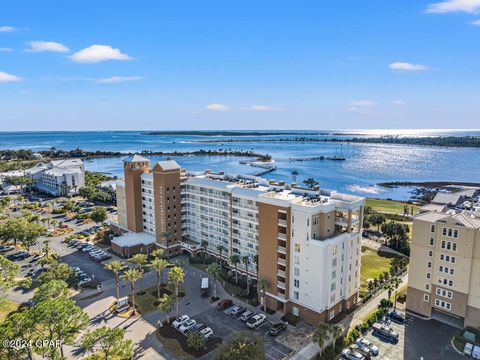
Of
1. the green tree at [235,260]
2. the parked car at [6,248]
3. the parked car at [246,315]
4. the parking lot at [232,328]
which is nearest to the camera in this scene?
the parking lot at [232,328]

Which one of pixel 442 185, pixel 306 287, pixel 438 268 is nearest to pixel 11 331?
pixel 306 287

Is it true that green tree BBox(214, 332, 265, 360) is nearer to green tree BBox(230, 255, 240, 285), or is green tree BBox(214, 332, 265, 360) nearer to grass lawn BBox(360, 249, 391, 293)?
green tree BBox(230, 255, 240, 285)

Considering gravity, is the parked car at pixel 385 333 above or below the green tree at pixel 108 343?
below

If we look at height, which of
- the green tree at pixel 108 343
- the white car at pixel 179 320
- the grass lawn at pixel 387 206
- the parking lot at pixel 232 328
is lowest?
the grass lawn at pixel 387 206

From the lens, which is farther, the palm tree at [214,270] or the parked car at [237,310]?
the palm tree at [214,270]

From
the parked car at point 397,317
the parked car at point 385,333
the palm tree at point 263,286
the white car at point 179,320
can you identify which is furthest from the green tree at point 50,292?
the parked car at point 397,317

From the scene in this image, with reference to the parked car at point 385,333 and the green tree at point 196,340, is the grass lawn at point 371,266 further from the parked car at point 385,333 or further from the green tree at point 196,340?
the green tree at point 196,340

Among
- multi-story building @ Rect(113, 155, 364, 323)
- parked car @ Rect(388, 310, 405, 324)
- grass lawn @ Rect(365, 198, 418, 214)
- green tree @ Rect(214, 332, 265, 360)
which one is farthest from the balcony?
grass lawn @ Rect(365, 198, 418, 214)

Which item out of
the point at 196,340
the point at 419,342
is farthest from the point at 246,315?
the point at 419,342
